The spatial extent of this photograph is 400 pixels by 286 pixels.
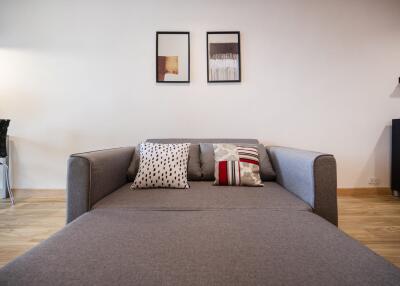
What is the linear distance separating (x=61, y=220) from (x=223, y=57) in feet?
7.38

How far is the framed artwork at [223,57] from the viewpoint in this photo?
2248 mm

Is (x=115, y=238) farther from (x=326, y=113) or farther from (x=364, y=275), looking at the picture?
(x=326, y=113)

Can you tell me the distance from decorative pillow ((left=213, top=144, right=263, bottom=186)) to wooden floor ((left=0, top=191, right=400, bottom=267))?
0.85m

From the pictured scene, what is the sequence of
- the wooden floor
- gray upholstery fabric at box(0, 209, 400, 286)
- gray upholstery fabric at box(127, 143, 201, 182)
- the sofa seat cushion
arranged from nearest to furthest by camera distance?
gray upholstery fabric at box(0, 209, 400, 286), the sofa seat cushion, the wooden floor, gray upholstery fabric at box(127, 143, 201, 182)

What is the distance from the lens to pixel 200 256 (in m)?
0.63

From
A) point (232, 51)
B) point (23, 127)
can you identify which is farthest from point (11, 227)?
point (232, 51)

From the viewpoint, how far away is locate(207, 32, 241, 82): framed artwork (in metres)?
2.25

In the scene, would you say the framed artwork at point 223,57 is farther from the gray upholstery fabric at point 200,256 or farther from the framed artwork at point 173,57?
the gray upholstery fabric at point 200,256

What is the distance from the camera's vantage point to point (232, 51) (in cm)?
225

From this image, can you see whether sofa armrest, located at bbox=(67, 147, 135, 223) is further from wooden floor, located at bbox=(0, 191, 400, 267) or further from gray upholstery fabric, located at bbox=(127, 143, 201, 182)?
wooden floor, located at bbox=(0, 191, 400, 267)

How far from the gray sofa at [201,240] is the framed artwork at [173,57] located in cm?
128

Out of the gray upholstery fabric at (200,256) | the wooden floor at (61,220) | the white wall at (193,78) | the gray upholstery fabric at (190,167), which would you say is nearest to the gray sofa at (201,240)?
the gray upholstery fabric at (200,256)

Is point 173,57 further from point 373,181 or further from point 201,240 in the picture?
point 373,181

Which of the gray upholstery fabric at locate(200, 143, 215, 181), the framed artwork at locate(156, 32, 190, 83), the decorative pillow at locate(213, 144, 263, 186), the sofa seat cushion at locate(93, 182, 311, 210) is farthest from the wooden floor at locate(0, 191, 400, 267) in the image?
the framed artwork at locate(156, 32, 190, 83)
